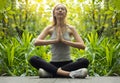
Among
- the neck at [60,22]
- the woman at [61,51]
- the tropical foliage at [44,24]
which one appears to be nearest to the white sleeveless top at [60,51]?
the woman at [61,51]

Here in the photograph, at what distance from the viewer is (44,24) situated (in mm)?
6922

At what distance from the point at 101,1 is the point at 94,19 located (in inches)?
14.2

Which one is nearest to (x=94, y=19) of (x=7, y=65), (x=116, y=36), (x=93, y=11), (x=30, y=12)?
(x=93, y=11)

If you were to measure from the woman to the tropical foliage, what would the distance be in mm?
1365

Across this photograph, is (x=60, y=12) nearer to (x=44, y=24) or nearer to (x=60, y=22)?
(x=60, y=22)

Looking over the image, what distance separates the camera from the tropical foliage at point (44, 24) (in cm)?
538

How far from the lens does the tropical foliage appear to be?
538 cm

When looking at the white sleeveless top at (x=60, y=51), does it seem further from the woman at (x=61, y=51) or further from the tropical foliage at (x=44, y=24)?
the tropical foliage at (x=44, y=24)

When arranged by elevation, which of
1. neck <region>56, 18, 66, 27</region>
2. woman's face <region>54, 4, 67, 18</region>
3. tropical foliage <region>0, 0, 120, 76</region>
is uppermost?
woman's face <region>54, 4, 67, 18</region>

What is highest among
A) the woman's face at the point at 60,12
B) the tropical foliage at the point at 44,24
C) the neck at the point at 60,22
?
the woman's face at the point at 60,12

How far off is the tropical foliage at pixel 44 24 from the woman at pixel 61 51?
136cm

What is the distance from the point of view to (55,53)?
3963mm

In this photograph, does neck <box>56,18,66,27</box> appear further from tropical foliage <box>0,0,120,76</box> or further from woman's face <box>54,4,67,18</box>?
tropical foliage <box>0,0,120,76</box>

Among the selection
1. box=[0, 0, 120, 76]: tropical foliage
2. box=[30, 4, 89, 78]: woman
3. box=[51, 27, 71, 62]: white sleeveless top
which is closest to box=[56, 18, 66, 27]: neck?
box=[30, 4, 89, 78]: woman
